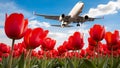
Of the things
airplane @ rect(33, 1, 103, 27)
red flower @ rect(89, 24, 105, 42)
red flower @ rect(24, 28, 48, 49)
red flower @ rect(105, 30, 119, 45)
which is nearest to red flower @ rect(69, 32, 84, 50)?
red flower @ rect(89, 24, 105, 42)

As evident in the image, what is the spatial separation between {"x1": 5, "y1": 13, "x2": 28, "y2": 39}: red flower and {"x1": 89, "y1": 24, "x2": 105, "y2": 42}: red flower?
130 cm

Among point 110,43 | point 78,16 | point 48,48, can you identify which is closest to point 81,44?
point 110,43

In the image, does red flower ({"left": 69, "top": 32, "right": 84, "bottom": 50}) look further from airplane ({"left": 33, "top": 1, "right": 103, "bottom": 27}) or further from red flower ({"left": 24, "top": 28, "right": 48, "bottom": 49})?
airplane ({"left": 33, "top": 1, "right": 103, "bottom": 27})

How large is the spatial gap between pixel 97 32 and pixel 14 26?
4.56ft

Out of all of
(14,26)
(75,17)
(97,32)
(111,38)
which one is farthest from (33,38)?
(75,17)

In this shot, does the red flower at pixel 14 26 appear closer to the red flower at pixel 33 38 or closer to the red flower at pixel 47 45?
the red flower at pixel 33 38

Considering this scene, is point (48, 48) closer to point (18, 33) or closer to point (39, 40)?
point (39, 40)

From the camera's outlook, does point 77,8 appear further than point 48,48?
Yes

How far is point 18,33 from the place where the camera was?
4.76 ft

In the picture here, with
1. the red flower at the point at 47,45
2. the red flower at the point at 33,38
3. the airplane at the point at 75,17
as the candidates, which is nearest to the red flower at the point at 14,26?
the red flower at the point at 33,38

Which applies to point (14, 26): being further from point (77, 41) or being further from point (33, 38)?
point (77, 41)

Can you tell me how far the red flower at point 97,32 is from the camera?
2635 mm

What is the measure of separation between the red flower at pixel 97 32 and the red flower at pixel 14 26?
1300 millimetres

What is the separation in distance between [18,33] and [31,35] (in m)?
0.31
